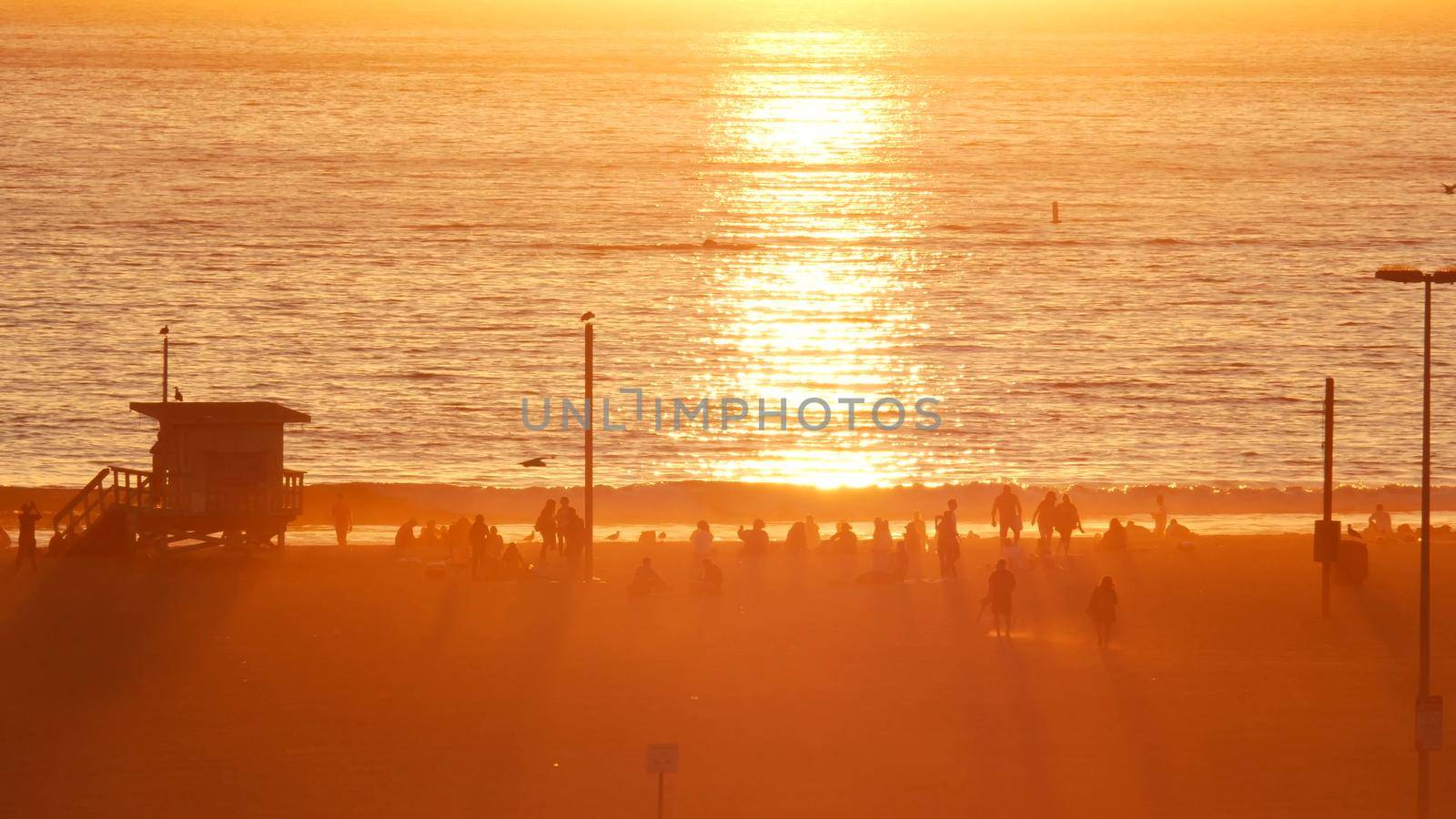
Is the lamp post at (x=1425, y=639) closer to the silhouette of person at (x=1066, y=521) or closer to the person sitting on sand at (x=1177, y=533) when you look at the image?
the silhouette of person at (x=1066, y=521)

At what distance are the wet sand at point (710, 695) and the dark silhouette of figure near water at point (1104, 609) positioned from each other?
230 mm

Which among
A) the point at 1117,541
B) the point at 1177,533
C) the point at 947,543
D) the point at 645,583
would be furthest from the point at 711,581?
the point at 1177,533

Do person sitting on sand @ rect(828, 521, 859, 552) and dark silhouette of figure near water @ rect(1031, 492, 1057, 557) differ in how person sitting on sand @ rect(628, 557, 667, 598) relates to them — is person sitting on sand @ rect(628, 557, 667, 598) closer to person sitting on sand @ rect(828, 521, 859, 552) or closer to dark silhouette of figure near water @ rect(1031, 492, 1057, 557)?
person sitting on sand @ rect(828, 521, 859, 552)

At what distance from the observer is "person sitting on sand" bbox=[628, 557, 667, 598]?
25.1 meters

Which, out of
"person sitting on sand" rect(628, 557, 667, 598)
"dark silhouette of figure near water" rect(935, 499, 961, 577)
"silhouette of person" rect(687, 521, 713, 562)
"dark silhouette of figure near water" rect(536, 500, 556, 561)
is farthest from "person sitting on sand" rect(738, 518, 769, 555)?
A: "person sitting on sand" rect(628, 557, 667, 598)

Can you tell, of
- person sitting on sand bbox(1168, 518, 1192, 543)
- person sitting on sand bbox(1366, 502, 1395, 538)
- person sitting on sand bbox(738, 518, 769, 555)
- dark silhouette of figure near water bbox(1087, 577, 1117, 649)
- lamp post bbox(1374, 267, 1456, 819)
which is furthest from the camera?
person sitting on sand bbox(1366, 502, 1395, 538)

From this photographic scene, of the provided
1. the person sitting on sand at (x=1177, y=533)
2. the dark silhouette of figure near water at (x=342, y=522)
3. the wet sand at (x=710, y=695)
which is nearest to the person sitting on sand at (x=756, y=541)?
the wet sand at (x=710, y=695)

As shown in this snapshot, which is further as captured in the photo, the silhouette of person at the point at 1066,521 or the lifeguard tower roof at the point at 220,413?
the silhouette of person at the point at 1066,521

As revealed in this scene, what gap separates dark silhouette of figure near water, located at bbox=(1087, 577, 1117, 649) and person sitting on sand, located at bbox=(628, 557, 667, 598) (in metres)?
5.97

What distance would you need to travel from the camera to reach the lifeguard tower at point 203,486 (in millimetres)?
27891

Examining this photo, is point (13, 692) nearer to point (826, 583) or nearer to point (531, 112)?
point (826, 583)

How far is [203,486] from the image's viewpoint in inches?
1101

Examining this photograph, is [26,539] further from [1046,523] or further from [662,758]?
[662,758]

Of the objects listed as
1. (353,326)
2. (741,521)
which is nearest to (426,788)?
(741,521)
